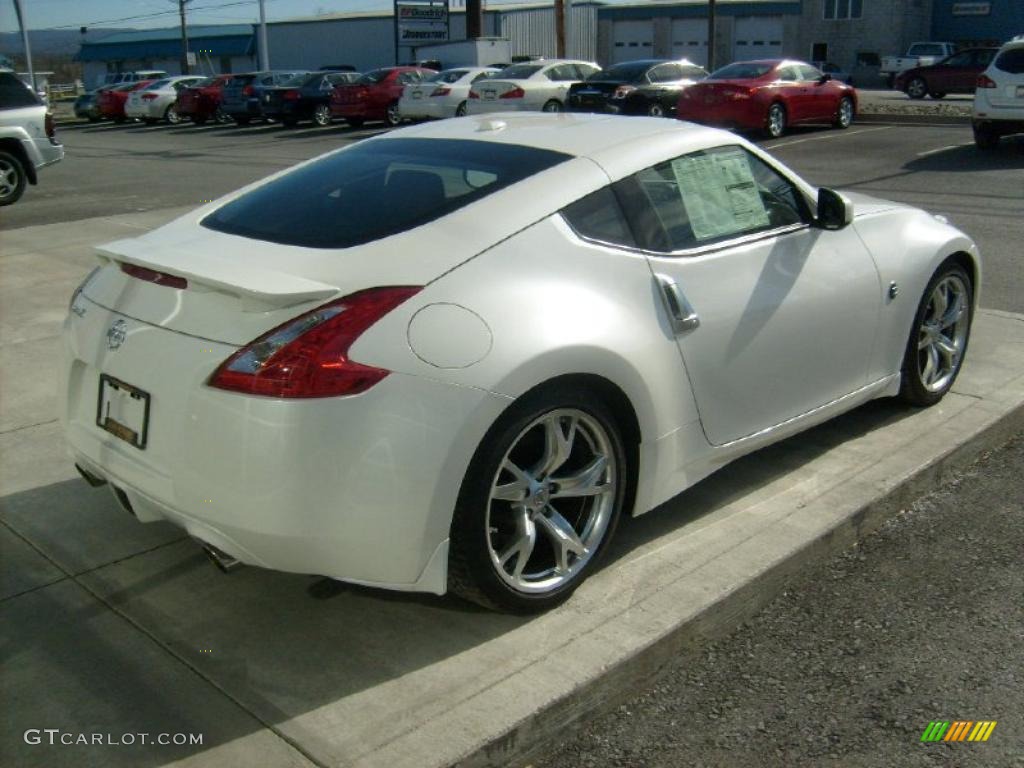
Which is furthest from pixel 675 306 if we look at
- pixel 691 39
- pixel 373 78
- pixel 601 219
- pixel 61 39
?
pixel 61 39

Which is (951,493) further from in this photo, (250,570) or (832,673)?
(250,570)

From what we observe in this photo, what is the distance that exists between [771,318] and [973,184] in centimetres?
1135

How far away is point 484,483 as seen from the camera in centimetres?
314

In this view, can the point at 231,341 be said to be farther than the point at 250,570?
No

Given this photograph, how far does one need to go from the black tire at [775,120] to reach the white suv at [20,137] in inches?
499

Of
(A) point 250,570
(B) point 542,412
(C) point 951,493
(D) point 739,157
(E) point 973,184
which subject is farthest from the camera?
(E) point 973,184

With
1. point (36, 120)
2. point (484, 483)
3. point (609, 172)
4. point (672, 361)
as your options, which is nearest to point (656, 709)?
point (484, 483)

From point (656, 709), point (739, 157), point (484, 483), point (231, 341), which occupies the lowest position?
point (656, 709)

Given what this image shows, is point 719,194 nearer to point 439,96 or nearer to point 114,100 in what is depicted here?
point 439,96

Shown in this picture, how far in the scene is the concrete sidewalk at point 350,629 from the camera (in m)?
2.87

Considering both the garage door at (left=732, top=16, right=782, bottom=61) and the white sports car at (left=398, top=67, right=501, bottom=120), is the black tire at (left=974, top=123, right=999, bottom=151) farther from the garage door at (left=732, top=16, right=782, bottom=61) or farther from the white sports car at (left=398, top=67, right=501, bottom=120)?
the garage door at (left=732, top=16, right=782, bottom=61)

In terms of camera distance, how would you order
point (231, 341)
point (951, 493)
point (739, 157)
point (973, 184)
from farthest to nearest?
point (973, 184) → point (951, 493) → point (739, 157) → point (231, 341)

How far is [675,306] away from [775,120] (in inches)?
733

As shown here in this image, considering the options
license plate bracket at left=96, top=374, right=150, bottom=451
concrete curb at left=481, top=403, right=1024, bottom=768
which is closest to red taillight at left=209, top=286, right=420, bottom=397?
license plate bracket at left=96, top=374, right=150, bottom=451
